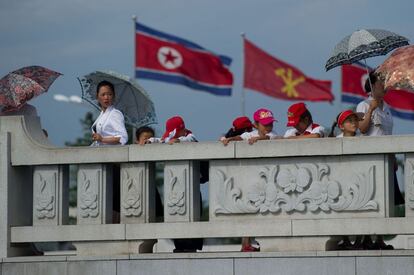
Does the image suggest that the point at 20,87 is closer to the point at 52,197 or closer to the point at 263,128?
the point at 52,197

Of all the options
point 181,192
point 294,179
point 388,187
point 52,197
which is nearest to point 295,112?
point 294,179

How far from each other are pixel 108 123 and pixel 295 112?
Answer: 8.09ft

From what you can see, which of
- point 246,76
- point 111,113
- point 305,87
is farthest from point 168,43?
point 111,113

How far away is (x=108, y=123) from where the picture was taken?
17.2 metres

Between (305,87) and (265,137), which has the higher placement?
(305,87)

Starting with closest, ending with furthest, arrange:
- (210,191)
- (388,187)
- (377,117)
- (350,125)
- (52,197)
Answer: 1. (388,187)
2. (350,125)
3. (377,117)
4. (210,191)
5. (52,197)

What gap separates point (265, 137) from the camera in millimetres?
16562

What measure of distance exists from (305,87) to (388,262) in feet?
89.5

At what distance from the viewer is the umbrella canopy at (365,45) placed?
16.8 m

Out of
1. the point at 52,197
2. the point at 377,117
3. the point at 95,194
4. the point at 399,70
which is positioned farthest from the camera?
the point at 52,197

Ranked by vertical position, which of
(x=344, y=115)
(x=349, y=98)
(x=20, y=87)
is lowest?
(x=344, y=115)

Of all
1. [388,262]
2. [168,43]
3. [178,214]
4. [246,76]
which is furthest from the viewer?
[246,76]

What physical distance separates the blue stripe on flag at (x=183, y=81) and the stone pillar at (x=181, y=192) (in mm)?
20561

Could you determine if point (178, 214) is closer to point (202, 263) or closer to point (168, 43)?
point (202, 263)
